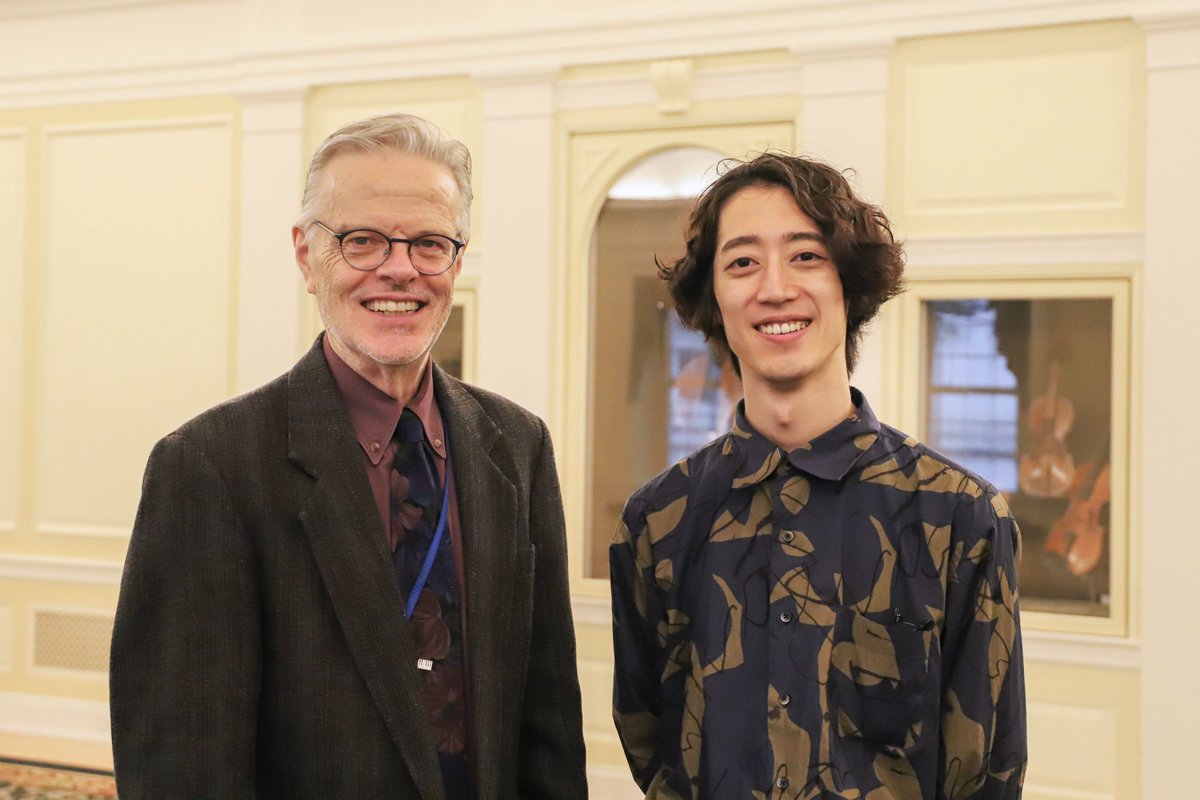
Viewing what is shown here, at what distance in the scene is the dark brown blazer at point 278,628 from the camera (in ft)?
5.07

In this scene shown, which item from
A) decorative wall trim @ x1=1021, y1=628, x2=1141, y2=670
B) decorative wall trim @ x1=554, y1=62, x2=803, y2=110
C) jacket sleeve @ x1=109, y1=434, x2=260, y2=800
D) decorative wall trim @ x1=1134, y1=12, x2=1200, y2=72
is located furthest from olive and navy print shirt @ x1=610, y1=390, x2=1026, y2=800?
decorative wall trim @ x1=554, y1=62, x2=803, y2=110

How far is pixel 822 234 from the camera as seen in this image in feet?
5.65

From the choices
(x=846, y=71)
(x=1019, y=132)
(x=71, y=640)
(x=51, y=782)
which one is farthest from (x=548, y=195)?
(x=51, y=782)

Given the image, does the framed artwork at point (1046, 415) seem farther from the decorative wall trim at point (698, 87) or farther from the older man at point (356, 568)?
the older man at point (356, 568)

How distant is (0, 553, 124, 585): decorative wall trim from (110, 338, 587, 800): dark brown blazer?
4475 millimetres

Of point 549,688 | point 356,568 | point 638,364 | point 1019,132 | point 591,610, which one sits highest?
point 1019,132

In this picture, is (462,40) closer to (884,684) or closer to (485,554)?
(485,554)

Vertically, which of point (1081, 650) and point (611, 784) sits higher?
point (1081, 650)

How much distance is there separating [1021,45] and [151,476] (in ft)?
12.6

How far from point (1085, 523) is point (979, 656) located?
3.11 meters

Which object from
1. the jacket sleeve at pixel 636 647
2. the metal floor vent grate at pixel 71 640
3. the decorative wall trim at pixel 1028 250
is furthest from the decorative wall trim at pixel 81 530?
the jacket sleeve at pixel 636 647

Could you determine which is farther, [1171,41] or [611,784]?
[611,784]

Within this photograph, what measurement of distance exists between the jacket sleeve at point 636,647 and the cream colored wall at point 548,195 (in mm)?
2987

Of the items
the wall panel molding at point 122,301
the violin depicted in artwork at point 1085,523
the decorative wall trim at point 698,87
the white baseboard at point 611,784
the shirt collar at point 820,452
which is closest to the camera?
the shirt collar at point 820,452
